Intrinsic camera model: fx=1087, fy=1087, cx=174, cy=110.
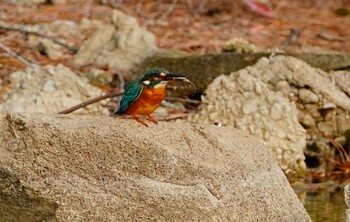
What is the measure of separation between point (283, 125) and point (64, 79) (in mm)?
2033

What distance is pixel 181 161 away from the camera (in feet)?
17.7

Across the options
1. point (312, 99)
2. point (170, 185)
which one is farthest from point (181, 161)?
point (312, 99)

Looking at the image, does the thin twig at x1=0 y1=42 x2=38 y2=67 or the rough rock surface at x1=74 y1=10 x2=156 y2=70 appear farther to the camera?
the rough rock surface at x1=74 y1=10 x2=156 y2=70

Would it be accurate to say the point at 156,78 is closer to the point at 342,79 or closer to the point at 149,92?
the point at 149,92

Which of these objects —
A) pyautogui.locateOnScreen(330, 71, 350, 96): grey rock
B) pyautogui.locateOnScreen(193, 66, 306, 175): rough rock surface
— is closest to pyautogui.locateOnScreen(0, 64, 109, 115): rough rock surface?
pyautogui.locateOnScreen(193, 66, 306, 175): rough rock surface

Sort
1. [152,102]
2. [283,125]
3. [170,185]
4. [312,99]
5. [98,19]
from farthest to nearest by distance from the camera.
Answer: [98,19]
[312,99]
[283,125]
[152,102]
[170,185]

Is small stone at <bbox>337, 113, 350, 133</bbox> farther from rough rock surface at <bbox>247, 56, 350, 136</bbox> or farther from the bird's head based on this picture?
the bird's head

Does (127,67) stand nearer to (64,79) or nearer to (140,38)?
(140,38)

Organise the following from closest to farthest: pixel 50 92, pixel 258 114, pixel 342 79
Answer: pixel 258 114, pixel 50 92, pixel 342 79

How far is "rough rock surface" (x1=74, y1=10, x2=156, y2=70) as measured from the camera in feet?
36.7

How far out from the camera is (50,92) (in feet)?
31.7

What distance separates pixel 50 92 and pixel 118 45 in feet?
5.94

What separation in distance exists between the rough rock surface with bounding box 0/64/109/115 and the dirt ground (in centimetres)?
127

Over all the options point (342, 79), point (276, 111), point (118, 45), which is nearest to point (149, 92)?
point (276, 111)
